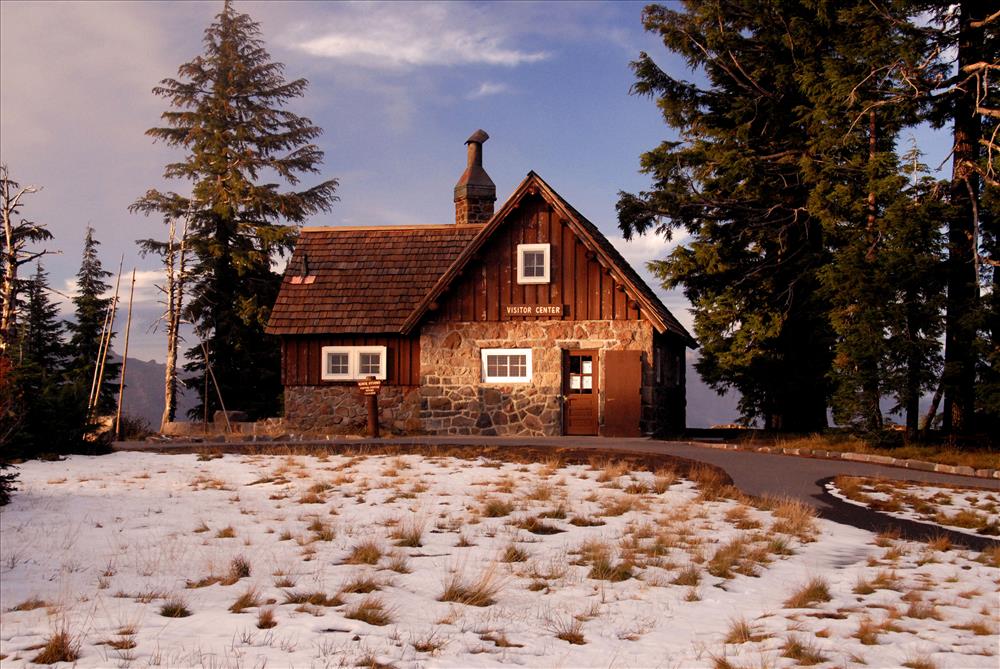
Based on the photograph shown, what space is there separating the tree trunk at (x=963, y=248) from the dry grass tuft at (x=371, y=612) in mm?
16387

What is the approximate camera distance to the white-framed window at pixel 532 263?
2400 centimetres

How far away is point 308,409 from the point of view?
26.2 m

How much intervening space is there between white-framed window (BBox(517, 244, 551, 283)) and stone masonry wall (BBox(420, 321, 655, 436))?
125cm

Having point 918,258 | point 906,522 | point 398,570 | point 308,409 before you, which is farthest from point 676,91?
point 398,570

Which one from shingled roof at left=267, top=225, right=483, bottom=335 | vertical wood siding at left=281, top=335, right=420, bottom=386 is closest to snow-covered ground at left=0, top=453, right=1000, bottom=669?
vertical wood siding at left=281, top=335, right=420, bottom=386

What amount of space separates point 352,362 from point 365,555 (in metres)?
17.7

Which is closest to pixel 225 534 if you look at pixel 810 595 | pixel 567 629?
pixel 567 629

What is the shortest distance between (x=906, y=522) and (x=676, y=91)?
57.9 ft

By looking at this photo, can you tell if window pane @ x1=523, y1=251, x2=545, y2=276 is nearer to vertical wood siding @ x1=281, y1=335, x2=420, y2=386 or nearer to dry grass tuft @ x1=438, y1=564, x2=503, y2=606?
vertical wood siding @ x1=281, y1=335, x2=420, y2=386

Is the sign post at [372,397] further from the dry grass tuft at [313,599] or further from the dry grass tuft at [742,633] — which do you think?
the dry grass tuft at [742,633]

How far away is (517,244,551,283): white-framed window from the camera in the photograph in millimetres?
24000

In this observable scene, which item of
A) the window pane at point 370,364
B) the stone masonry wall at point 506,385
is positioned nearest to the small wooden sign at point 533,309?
the stone masonry wall at point 506,385

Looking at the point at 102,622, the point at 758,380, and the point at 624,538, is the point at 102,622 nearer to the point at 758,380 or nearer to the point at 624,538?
the point at 624,538

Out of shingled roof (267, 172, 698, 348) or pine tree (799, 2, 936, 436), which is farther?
shingled roof (267, 172, 698, 348)
